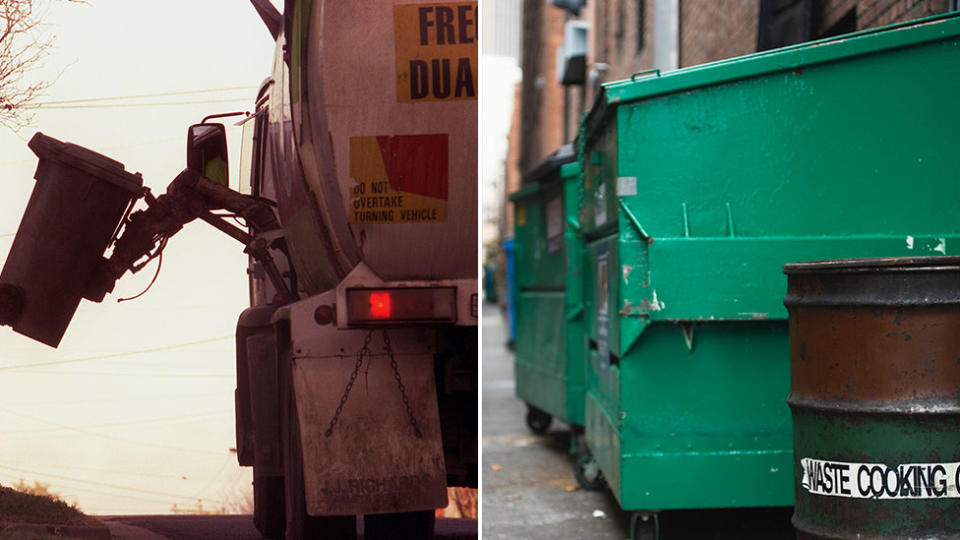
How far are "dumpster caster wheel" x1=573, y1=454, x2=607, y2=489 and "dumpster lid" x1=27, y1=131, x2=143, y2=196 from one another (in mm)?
3500

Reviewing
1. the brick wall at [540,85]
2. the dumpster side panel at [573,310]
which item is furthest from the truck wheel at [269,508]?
the brick wall at [540,85]

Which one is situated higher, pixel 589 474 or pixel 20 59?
pixel 20 59

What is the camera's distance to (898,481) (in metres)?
3.82

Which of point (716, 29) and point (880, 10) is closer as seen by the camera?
point (880, 10)

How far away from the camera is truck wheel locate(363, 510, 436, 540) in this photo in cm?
468

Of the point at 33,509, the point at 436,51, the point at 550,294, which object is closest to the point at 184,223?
the point at 33,509

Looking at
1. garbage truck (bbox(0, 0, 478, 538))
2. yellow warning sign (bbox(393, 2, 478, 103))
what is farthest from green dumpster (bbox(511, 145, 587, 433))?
yellow warning sign (bbox(393, 2, 478, 103))

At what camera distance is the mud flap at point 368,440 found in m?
4.16

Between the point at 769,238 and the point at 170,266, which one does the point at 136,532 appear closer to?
the point at 170,266

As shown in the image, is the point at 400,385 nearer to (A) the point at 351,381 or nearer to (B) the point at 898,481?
(A) the point at 351,381

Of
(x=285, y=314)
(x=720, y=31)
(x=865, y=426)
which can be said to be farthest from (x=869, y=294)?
(x=720, y=31)

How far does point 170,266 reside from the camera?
493 centimetres

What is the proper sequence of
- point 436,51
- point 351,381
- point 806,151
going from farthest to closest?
point 806,151 → point 351,381 → point 436,51

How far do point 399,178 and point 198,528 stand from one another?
189 centimetres
